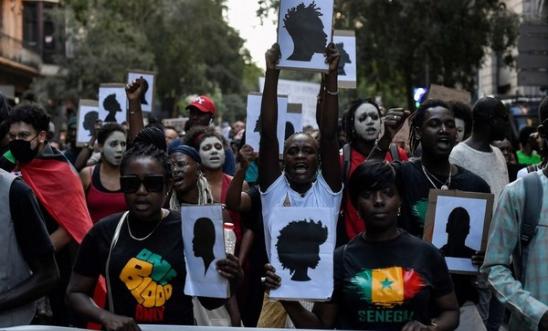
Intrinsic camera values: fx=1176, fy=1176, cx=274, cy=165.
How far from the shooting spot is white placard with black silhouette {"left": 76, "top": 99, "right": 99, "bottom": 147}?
13799 mm

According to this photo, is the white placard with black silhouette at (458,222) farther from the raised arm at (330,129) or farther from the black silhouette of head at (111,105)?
the black silhouette of head at (111,105)

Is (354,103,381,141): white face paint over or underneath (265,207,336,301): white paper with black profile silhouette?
over

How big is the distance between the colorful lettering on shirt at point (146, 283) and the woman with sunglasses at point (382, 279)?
0.46 meters

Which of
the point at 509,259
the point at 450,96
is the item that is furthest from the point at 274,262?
the point at 450,96

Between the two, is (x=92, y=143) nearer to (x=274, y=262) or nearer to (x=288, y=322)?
(x=288, y=322)

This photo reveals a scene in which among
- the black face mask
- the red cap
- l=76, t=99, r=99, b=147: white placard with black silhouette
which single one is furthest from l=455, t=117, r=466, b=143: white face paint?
l=76, t=99, r=99, b=147: white placard with black silhouette

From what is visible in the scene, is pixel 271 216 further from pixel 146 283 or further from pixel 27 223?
pixel 27 223

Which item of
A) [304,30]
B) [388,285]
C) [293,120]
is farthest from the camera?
[293,120]

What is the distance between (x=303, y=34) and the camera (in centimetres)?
677

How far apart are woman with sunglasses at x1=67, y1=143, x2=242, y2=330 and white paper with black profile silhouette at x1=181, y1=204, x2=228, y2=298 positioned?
46 millimetres

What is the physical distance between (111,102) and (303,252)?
27.6ft

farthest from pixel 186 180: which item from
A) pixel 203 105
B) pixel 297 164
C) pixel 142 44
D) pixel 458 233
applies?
pixel 142 44

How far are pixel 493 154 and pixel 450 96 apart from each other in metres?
2.83

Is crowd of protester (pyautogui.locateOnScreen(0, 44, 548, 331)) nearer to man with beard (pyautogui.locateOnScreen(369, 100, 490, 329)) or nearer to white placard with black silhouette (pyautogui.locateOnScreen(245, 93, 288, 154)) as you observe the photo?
man with beard (pyautogui.locateOnScreen(369, 100, 490, 329))
